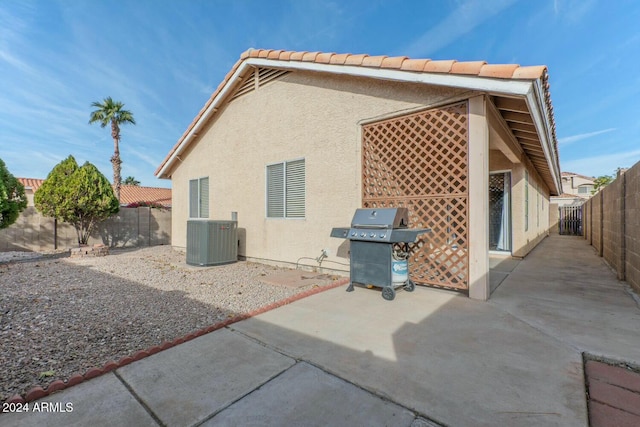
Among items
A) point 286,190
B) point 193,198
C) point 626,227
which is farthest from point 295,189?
point 626,227

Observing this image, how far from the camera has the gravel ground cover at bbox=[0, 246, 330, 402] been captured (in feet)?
9.42

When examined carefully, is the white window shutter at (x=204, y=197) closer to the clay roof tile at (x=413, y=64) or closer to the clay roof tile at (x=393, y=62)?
the clay roof tile at (x=393, y=62)

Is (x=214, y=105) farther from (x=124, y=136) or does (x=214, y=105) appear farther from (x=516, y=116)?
(x=124, y=136)

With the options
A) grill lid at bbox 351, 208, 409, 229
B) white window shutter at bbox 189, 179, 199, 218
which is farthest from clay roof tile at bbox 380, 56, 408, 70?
white window shutter at bbox 189, 179, 199, 218

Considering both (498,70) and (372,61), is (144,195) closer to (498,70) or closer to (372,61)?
(372,61)

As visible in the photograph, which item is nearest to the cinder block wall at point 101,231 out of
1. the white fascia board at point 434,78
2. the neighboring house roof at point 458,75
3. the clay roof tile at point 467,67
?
the neighboring house roof at point 458,75

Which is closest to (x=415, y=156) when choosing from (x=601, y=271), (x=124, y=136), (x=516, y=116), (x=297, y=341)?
(x=516, y=116)

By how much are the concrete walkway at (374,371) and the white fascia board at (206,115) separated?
7522 mm

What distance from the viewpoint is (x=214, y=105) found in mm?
9406

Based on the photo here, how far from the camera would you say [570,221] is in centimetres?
2045

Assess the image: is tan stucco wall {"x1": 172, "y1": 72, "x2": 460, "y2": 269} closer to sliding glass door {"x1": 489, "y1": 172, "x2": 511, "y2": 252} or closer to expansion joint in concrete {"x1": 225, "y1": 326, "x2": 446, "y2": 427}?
expansion joint in concrete {"x1": 225, "y1": 326, "x2": 446, "y2": 427}

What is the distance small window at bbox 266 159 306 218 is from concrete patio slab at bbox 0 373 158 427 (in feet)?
17.9

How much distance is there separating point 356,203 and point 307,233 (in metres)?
1.68

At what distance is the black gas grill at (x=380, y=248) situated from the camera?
4.64 metres
